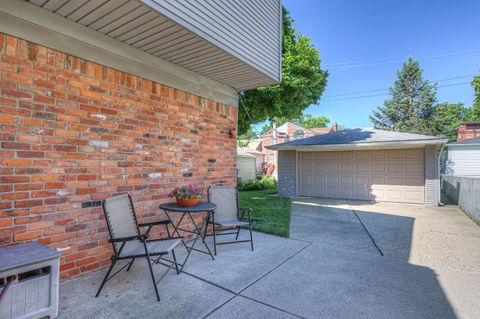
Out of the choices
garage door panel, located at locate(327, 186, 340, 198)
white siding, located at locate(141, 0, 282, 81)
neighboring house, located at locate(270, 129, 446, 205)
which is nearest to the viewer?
white siding, located at locate(141, 0, 282, 81)

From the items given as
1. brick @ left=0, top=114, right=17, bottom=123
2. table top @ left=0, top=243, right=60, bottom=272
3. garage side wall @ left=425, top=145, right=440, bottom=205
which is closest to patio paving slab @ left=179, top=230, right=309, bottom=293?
table top @ left=0, top=243, right=60, bottom=272

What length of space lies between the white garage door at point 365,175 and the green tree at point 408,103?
80.6ft

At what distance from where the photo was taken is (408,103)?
101 feet

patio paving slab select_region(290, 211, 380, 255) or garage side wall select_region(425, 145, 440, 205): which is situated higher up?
garage side wall select_region(425, 145, 440, 205)

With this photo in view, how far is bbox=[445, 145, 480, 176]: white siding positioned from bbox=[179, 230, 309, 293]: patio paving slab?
16.0 m

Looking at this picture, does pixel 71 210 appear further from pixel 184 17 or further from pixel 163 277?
pixel 184 17

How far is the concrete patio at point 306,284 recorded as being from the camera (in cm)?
219

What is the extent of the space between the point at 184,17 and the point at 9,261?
2630 mm

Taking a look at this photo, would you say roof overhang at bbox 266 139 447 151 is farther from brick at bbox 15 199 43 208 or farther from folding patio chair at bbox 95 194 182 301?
brick at bbox 15 199 43 208

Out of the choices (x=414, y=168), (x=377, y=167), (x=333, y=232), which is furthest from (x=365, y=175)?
(x=333, y=232)

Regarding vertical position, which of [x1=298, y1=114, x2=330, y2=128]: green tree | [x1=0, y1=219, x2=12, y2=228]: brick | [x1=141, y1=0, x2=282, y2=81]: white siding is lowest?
[x1=0, y1=219, x2=12, y2=228]: brick

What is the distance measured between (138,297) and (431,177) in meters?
9.81

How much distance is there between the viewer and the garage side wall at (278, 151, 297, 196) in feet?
36.1

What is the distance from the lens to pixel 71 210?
2637 millimetres
